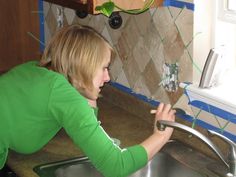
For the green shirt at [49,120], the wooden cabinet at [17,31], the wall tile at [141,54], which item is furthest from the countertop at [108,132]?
the wooden cabinet at [17,31]

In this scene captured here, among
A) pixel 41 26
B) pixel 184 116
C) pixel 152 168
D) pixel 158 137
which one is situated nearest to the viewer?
pixel 158 137

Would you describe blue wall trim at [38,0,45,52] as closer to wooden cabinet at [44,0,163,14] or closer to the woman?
wooden cabinet at [44,0,163,14]

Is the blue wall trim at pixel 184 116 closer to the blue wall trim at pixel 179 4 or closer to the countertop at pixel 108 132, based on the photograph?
the countertop at pixel 108 132

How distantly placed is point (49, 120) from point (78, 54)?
226 mm

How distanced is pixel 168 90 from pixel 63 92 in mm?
535

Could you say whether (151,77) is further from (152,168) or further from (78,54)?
(78,54)

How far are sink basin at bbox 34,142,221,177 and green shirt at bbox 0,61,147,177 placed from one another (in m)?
0.12

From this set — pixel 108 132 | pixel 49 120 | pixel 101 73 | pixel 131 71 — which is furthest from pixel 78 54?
pixel 131 71

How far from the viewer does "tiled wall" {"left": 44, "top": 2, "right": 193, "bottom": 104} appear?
175 cm

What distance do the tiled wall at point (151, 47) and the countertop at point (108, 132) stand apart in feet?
0.38

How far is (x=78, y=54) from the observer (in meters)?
1.52

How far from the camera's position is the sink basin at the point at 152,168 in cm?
157

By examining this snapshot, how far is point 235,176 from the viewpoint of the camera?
4.46ft

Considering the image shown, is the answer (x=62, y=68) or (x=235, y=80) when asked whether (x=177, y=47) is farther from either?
(x=62, y=68)
